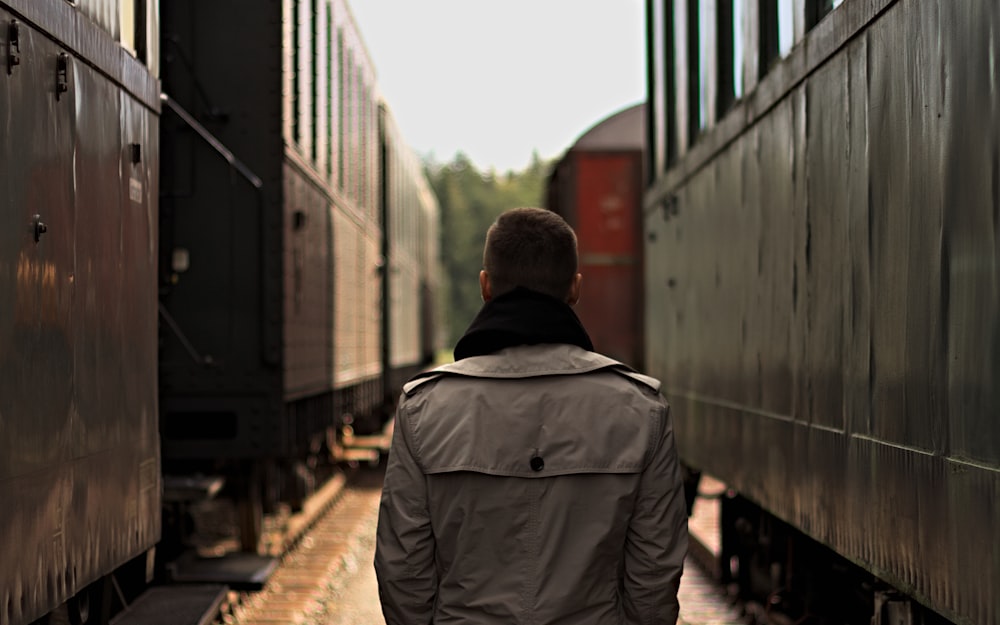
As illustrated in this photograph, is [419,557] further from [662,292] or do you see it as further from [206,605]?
[662,292]

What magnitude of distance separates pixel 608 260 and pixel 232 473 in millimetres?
7169

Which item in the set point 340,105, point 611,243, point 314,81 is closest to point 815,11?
point 314,81

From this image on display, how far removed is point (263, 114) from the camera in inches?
320

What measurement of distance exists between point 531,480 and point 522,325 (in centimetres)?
29

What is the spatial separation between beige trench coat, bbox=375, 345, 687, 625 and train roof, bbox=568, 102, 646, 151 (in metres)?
13.1

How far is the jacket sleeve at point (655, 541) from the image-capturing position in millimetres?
2348

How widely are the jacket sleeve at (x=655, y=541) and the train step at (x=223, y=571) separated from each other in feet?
16.8

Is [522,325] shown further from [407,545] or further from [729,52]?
[729,52]

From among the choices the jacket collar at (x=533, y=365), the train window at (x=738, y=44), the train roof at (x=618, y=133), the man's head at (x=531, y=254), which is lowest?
the jacket collar at (x=533, y=365)

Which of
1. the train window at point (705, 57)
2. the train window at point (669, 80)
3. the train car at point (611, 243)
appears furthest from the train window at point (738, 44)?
the train car at point (611, 243)

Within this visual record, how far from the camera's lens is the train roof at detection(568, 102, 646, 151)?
1540 centimetres

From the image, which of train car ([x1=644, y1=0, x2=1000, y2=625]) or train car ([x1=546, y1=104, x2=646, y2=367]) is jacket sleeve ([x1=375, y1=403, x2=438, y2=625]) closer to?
train car ([x1=644, y1=0, x2=1000, y2=625])

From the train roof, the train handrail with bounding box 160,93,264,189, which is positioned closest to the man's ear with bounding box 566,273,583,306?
the train handrail with bounding box 160,93,264,189

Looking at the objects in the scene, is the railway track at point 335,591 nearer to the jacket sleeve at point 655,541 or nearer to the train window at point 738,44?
the train window at point 738,44
